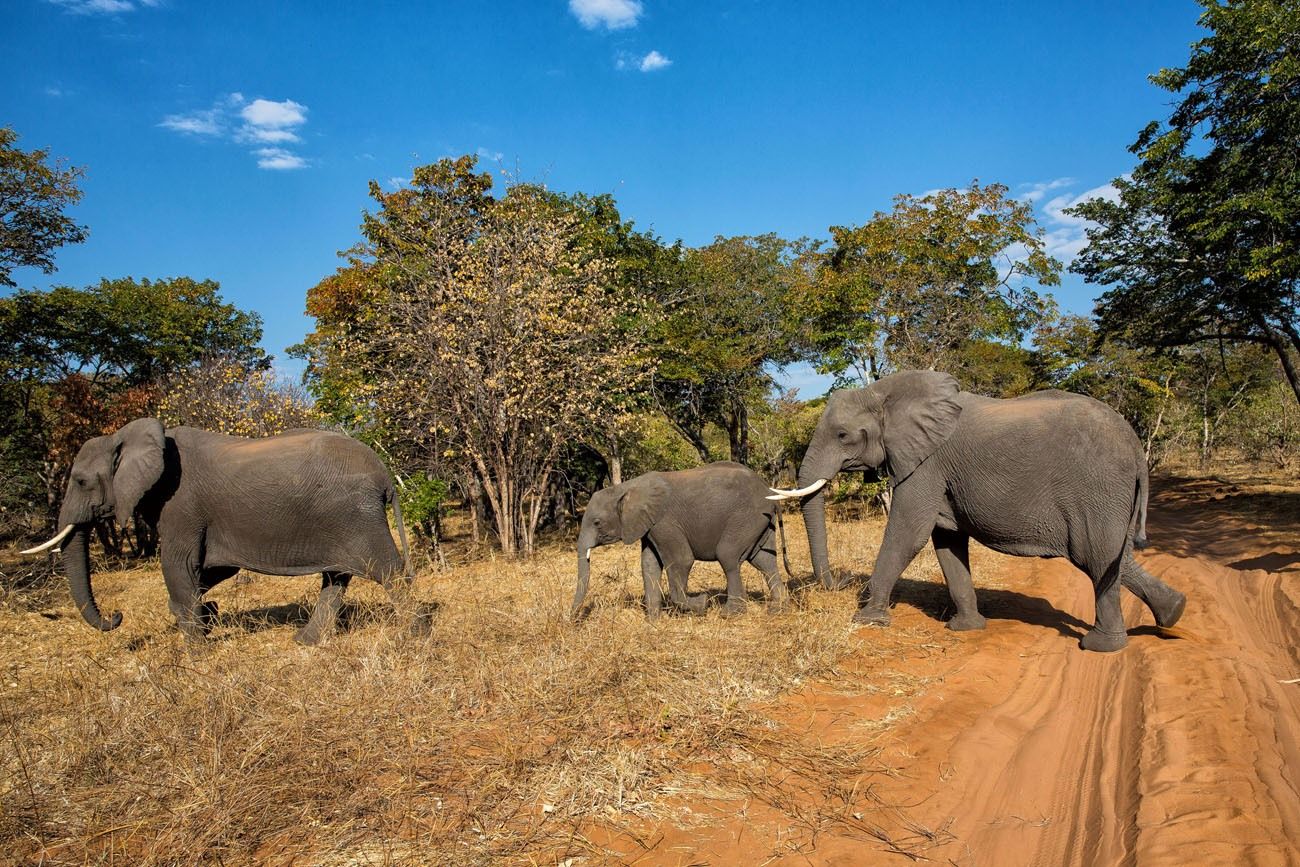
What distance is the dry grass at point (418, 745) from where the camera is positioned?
12.3 feet

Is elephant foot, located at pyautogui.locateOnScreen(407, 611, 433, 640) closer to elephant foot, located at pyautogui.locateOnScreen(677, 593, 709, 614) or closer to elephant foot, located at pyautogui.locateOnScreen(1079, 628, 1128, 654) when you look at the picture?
elephant foot, located at pyautogui.locateOnScreen(677, 593, 709, 614)

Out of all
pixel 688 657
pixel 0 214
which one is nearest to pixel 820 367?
pixel 688 657

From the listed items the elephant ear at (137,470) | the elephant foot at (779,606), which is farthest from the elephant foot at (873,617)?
the elephant ear at (137,470)

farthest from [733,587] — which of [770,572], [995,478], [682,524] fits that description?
[995,478]

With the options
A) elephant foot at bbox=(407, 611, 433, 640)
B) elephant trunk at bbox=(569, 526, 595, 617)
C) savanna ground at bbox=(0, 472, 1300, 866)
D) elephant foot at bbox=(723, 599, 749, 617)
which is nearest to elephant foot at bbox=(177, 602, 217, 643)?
savanna ground at bbox=(0, 472, 1300, 866)

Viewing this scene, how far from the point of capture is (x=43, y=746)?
188 inches

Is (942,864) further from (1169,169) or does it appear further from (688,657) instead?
(1169,169)

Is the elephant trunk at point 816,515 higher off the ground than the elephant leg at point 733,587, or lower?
higher

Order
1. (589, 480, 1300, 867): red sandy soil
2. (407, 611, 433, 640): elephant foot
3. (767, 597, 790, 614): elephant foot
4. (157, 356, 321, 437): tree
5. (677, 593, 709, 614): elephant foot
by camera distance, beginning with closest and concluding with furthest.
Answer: (589, 480, 1300, 867): red sandy soil < (407, 611, 433, 640): elephant foot < (767, 597, 790, 614): elephant foot < (677, 593, 709, 614): elephant foot < (157, 356, 321, 437): tree

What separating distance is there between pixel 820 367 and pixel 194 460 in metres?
13.2

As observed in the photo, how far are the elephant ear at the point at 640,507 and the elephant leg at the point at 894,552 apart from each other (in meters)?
2.46

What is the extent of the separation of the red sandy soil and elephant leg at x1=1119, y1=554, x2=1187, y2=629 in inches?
9.2

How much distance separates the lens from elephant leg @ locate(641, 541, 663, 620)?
28.6ft

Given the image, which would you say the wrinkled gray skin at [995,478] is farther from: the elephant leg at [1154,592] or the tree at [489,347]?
the tree at [489,347]
